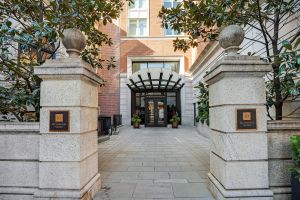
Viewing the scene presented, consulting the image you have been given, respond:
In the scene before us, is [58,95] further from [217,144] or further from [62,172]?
[217,144]

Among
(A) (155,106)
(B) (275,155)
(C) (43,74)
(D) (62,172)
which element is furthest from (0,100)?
(A) (155,106)

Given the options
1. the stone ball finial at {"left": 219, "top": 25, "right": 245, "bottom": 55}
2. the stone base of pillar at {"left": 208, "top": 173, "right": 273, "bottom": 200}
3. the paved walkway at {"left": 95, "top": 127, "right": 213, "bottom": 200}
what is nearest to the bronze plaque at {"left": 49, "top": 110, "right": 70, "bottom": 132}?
the paved walkway at {"left": 95, "top": 127, "right": 213, "bottom": 200}

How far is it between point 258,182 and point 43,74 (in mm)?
4057

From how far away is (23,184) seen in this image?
4.02 metres

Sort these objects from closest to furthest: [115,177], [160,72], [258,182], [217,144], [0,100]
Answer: [258,182]
[217,144]
[0,100]
[115,177]
[160,72]

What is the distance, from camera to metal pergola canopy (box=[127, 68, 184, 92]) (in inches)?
767

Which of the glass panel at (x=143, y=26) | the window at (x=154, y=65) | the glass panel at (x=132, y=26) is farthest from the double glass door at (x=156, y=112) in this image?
the glass panel at (x=132, y=26)

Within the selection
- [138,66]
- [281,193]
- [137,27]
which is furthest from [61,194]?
[137,27]

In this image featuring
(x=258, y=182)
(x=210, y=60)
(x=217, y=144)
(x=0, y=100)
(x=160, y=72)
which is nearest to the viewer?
(x=258, y=182)

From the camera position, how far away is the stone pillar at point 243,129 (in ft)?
12.3

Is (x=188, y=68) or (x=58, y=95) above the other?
(x=188, y=68)

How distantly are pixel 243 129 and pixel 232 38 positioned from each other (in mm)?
1591

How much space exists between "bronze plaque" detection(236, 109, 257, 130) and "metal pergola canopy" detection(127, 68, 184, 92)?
51.3 feet

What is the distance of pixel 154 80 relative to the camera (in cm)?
2091
